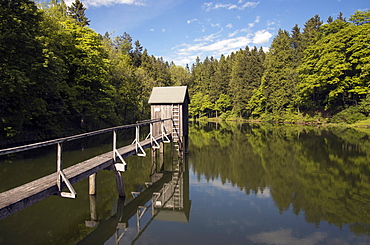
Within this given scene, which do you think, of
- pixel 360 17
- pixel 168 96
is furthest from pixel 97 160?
pixel 360 17

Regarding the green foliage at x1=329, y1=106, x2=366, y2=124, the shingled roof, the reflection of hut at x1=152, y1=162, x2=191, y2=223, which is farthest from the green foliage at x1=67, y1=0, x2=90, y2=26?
the green foliage at x1=329, y1=106, x2=366, y2=124

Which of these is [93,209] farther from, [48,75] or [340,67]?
[340,67]

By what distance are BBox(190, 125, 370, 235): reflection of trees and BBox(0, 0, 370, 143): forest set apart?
1485 cm

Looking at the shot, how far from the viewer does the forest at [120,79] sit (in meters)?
19.7

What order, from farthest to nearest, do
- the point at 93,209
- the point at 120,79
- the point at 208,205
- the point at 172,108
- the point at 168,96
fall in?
the point at 120,79 → the point at 168,96 → the point at 172,108 → the point at 208,205 → the point at 93,209

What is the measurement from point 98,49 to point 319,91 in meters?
41.4

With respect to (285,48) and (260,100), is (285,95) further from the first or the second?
(285,48)

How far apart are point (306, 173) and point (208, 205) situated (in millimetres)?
7960

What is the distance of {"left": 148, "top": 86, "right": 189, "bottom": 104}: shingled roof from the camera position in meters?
18.9

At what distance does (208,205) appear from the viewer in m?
10.8

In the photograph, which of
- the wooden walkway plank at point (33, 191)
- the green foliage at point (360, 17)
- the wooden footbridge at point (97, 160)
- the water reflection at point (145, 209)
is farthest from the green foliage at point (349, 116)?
the wooden walkway plank at point (33, 191)

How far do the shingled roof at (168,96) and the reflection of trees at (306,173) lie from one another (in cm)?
508

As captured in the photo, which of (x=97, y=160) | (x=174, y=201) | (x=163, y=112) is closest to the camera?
(x=97, y=160)

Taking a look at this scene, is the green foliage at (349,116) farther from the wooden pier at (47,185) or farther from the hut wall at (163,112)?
the wooden pier at (47,185)
